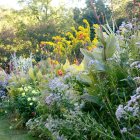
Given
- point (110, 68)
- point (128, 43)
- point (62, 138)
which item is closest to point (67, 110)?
point (62, 138)

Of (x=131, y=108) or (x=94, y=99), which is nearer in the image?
(x=131, y=108)

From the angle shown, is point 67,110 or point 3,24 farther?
point 3,24

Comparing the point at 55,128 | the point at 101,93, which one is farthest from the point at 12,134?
the point at 101,93

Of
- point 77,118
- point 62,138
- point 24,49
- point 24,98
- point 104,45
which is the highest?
point 104,45

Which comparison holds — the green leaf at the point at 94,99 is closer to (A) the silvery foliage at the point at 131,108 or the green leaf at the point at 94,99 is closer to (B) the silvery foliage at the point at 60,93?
(B) the silvery foliage at the point at 60,93

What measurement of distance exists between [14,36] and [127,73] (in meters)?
20.6

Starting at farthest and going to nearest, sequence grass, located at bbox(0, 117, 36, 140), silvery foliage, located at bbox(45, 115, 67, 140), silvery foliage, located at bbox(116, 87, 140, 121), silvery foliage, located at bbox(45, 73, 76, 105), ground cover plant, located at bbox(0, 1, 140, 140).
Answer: grass, located at bbox(0, 117, 36, 140) < silvery foliage, located at bbox(45, 73, 76, 105) < silvery foliage, located at bbox(45, 115, 67, 140) < ground cover plant, located at bbox(0, 1, 140, 140) < silvery foliage, located at bbox(116, 87, 140, 121)

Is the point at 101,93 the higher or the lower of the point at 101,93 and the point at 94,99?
the higher

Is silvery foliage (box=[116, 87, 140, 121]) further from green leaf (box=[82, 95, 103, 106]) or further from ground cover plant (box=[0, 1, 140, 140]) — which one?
green leaf (box=[82, 95, 103, 106])

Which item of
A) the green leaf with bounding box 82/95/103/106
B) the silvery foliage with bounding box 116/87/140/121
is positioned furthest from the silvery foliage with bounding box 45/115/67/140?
the silvery foliage with bounding box 116/87/140/121

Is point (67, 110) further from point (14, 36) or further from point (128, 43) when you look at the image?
point (14, 36)

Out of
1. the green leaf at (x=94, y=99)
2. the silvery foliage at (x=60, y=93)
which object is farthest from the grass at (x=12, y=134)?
the green leaf at (x=94, y=99)

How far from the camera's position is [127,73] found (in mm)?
3475

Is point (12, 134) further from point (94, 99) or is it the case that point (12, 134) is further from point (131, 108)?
point (131, 108)
